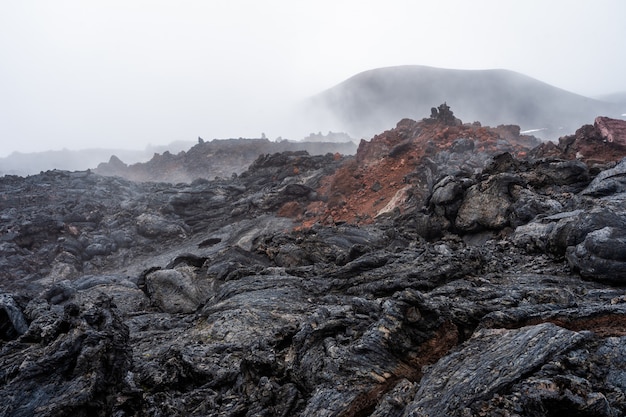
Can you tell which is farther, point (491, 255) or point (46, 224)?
point (46, 224)

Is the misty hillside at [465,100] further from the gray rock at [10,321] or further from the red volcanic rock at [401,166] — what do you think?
the gray rock at [10,321]

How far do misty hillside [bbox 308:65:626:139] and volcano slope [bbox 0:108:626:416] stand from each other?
242 ft

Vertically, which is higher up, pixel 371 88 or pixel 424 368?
pixel 371 88

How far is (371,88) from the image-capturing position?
108062mm

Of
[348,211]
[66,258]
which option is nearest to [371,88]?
[348,211]

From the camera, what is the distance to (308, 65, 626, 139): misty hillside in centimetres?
8638

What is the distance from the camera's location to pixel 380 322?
7.59m

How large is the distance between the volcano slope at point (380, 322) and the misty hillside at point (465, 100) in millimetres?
73737

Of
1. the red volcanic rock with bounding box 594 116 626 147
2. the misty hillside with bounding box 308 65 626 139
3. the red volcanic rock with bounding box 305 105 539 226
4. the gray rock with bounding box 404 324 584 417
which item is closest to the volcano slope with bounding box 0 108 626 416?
the gray rock with bounding box 404 324 584 417

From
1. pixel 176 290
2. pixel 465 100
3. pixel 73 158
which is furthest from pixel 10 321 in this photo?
pixel 73 158

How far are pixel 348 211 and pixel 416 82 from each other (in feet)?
293

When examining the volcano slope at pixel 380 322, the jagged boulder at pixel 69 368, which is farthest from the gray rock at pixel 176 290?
the jagged boulder at pixel 69 368

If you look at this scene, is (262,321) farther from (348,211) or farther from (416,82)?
(416,82)

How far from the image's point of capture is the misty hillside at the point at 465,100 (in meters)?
86.4
